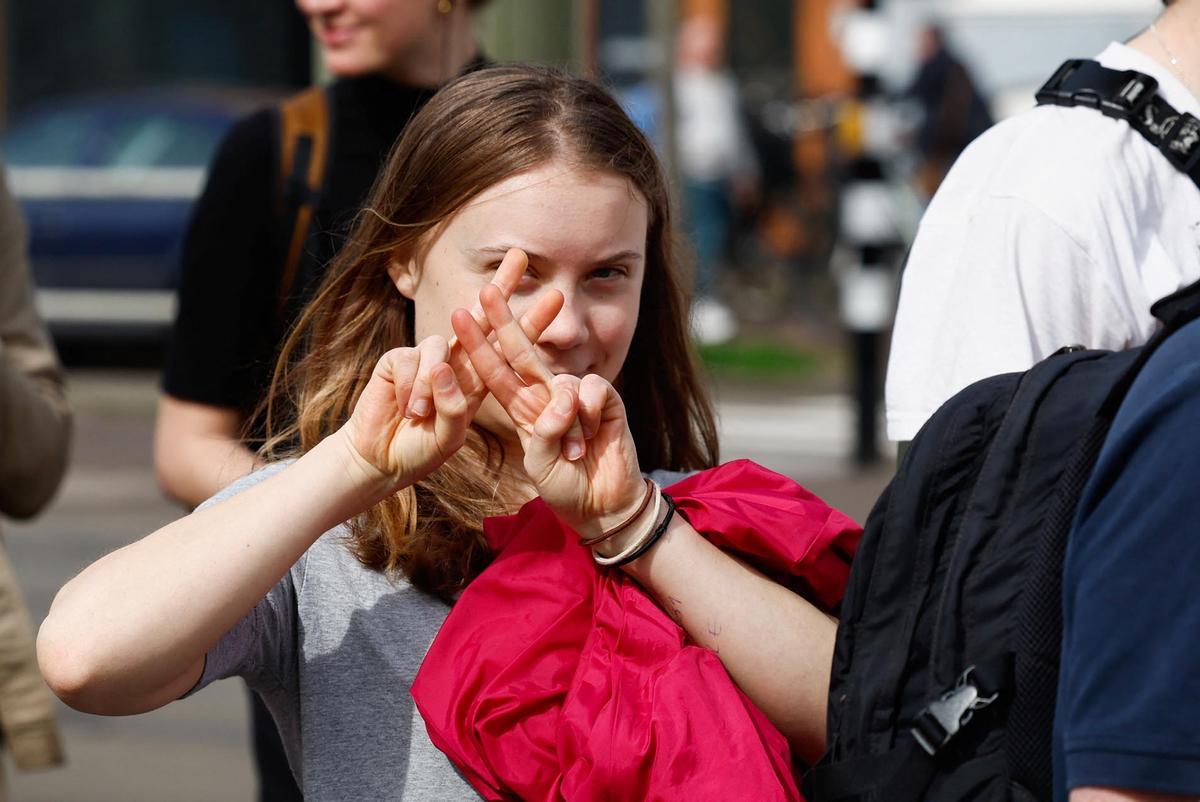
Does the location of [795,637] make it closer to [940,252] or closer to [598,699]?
[598,699]

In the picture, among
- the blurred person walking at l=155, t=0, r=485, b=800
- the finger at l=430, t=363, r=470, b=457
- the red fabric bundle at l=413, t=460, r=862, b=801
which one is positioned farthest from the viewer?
the blurred person walking at l=155, t=0, r=485, b=800

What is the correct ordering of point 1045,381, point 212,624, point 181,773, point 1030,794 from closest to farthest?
point 1030,794 < point 1045,381 < point 212,624 < point 181,773

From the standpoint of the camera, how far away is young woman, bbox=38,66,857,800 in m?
1.73

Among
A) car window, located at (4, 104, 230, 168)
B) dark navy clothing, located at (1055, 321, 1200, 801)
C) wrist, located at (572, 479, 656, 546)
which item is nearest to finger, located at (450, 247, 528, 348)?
wrist, located at (572, 479, 656, 546)

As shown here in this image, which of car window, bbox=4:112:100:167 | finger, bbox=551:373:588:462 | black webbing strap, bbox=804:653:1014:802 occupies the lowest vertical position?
car window, bbox=4:112:100:167

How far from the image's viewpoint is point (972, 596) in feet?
5.14

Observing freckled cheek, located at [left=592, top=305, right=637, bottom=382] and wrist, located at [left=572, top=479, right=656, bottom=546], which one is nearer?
wrist, located at [left=572, top=479, right=656, bottom=546]

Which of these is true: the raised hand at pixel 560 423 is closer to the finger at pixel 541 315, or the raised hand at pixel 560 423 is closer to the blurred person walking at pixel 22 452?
the finger at pixel 541 315

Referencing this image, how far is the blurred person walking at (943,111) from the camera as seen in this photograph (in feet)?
40.5

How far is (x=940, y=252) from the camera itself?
2.21 metres

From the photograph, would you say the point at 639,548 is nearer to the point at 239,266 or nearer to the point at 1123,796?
the point at 1123,796

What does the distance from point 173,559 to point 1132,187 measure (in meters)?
1.18

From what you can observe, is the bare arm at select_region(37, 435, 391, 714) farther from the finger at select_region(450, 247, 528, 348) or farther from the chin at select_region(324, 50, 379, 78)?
the chin at select_region(324, 50, 379, 78)

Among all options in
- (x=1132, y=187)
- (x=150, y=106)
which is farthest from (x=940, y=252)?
(x=150, y=106)
